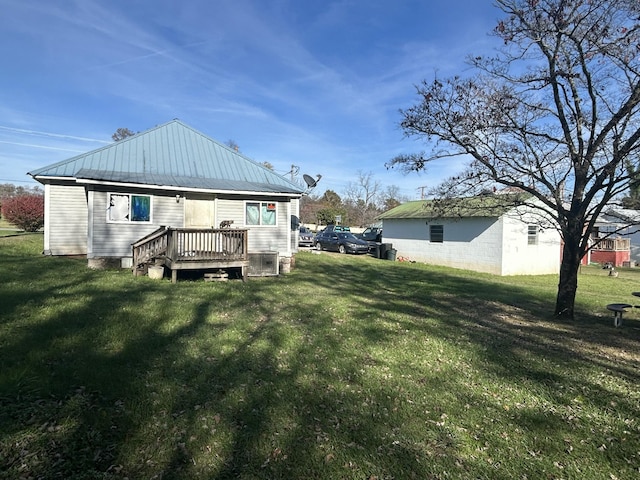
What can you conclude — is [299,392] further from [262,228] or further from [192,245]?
[262,228]

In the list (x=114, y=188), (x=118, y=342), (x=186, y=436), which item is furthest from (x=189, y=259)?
(x=186, y=436)

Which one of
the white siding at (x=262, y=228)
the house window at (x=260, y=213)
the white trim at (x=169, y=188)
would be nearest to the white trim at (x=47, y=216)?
the white trim at (x=169, y=188)

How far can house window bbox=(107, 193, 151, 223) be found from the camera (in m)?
13.4

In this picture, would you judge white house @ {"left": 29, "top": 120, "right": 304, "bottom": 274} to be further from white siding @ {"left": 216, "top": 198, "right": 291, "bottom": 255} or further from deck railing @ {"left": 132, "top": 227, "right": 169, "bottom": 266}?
deck railing @ {"left": 132, "top": 227, "right": 169, "bottom": 266}

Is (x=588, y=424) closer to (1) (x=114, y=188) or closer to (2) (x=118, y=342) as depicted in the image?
(2) (x=118, y=342)

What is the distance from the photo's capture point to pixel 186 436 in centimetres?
370

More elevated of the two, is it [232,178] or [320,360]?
[232,178]

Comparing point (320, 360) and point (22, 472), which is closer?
point (22, 472)

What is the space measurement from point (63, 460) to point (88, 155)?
1393cm

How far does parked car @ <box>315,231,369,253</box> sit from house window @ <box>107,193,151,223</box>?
16128mm

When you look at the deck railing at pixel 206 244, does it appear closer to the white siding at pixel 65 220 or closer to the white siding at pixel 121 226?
the white siding at pixel 121 226

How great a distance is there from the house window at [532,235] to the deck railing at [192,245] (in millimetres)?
15922

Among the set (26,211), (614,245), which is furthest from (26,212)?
(614,245)

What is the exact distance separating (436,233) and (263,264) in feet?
44.9
